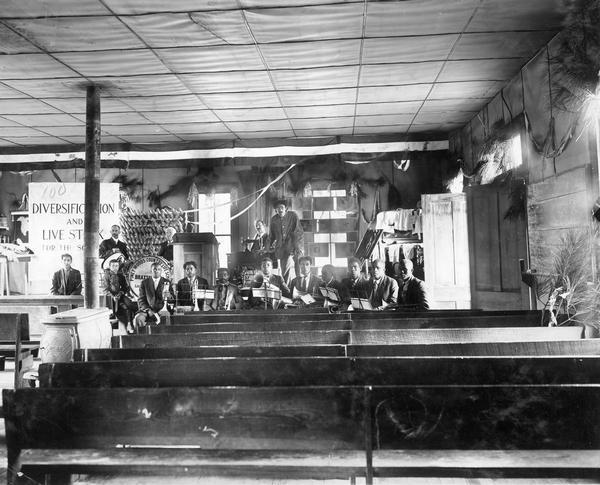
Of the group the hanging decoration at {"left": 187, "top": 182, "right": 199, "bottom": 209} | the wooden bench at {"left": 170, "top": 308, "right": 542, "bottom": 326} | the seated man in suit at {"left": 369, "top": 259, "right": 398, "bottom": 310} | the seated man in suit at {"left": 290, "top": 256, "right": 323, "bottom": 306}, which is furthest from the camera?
the hanging decoration at {"left": 187, "top": 182, "right": 199, "bottom": 209}

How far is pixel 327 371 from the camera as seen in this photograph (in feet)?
8.91

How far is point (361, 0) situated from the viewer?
A: 4129 millimetres

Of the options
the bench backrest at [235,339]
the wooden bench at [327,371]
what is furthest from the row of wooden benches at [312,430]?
the bench backrest at [235,339]

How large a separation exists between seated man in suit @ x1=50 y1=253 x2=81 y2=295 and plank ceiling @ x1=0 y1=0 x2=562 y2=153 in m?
2.44

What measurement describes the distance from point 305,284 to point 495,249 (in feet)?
11.5

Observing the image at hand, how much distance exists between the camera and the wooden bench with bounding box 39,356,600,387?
2.67 metres

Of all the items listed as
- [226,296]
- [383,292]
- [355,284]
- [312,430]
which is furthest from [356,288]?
[312,430]

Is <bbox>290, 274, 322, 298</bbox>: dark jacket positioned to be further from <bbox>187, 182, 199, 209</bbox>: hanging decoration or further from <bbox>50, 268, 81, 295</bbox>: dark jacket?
<bbox>50, 268, 81, 295</bbox>: dark jacket

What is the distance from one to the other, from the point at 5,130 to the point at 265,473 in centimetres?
831

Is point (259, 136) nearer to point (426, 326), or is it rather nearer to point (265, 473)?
point (426, 326)

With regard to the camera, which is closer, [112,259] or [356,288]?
[356,288]

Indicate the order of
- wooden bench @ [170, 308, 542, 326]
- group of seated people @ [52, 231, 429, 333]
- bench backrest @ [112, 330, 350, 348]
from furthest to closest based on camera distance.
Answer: group of seated people @ [52, 231, 429, 333], wooden bench @ [170, 308, 542, 326], bench backrest @ [112, 330, 350, 348]

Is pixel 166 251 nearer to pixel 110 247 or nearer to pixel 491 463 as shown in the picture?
pixel 110 247

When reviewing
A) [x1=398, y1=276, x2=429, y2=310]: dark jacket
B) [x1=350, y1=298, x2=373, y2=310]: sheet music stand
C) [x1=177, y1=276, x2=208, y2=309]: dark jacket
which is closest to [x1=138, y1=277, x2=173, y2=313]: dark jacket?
[x1=177, y1=276, x2=208, y2=309]: dark jacket
